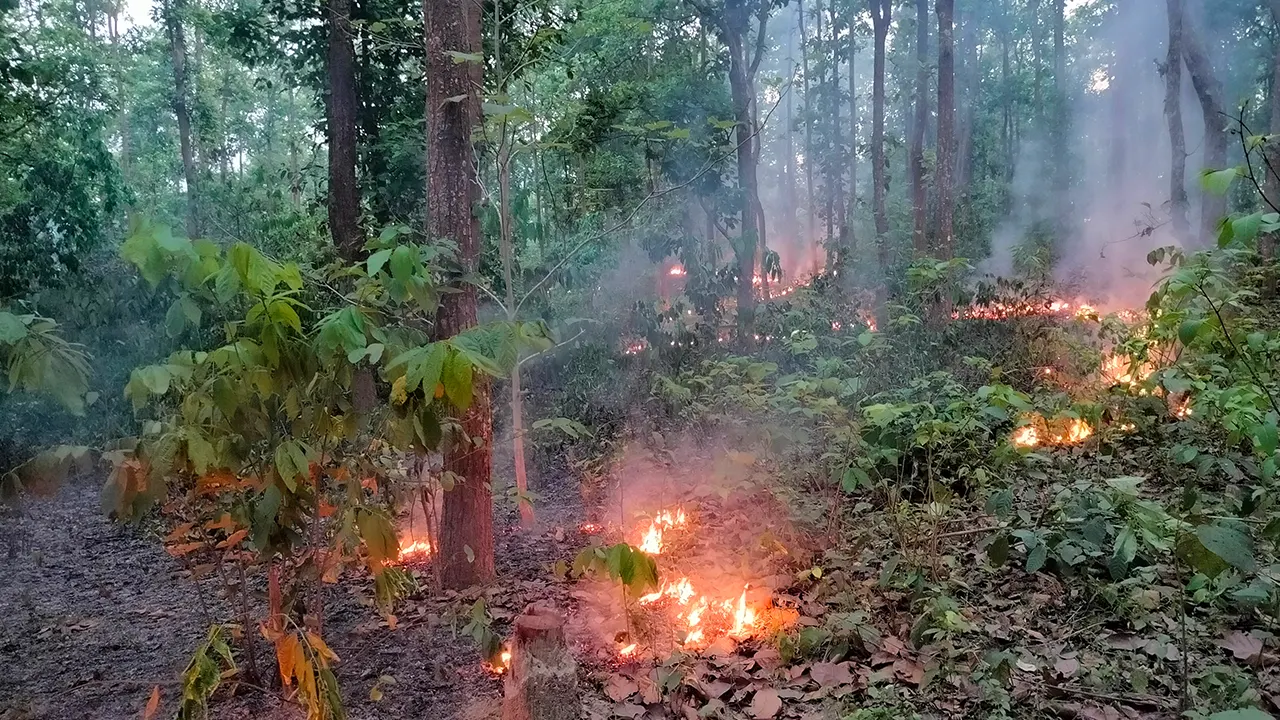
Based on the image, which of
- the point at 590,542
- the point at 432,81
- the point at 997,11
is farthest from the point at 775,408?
the point at 997,11

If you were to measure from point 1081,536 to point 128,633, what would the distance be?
4593 mm

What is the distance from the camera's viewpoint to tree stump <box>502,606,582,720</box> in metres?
2.38

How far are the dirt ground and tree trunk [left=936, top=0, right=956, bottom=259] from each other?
8224mm

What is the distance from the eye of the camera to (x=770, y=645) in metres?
3.13

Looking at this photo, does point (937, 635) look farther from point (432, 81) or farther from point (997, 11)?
point (997, 11)

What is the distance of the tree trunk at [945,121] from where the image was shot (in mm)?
10594

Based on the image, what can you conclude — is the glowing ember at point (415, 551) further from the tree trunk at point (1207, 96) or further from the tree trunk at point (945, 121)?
the tree trunk at point (1207, 96)

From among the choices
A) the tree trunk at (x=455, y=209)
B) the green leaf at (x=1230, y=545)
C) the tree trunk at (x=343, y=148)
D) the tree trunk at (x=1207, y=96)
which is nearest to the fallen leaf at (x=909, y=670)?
the green leaf at (x=1230, y=545)

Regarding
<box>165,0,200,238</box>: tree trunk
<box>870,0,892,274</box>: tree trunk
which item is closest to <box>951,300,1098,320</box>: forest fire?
<box>870,0,892,274</box>: tree trunk

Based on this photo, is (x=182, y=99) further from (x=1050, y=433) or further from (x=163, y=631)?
(x=1050, y=433)

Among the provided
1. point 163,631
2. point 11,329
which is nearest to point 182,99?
point 163,631

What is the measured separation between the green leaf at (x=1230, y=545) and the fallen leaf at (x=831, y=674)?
1395 mm

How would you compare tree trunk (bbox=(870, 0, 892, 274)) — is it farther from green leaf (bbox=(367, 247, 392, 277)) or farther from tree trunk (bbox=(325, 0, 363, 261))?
green leaf (bbox=(367, 247, 392, 277))

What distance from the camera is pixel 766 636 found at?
3213mm
